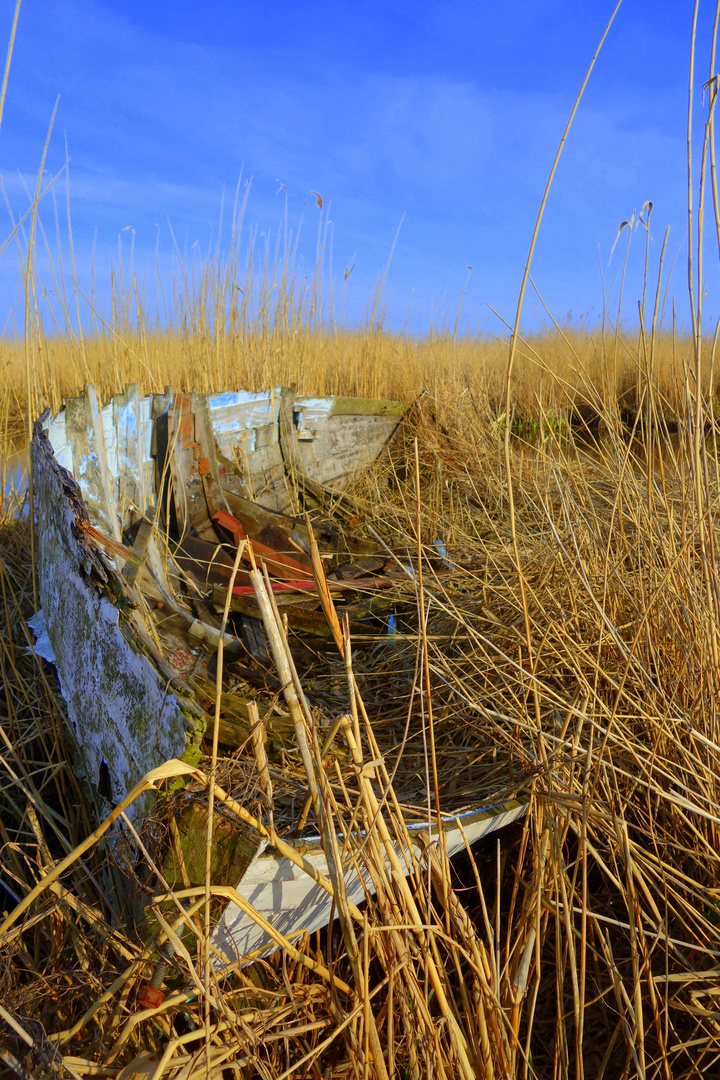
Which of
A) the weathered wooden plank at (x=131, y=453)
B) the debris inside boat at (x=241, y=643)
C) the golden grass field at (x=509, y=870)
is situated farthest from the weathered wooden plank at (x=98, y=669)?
the weathered wooden plank at (x=131, y=453)

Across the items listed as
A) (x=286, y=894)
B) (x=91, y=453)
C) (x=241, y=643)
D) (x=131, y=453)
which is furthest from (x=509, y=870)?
(x=131, y=453)

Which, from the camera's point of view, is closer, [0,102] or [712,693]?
[712,693]

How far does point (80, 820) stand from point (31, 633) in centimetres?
94

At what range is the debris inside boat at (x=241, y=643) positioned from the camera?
0.81m

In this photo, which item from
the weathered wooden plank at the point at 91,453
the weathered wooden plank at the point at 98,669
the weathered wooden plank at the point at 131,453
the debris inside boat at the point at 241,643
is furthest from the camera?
the weathered wooden plank at the point at 131,453

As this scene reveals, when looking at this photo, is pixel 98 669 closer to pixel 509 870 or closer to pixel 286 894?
pixel 286 894

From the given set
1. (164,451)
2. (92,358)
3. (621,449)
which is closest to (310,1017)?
(621,449)

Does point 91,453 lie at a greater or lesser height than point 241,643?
greater

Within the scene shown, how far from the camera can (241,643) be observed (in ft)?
5.85

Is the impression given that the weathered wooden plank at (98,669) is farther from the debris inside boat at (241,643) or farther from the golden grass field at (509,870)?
the golden grass field at (509,870)

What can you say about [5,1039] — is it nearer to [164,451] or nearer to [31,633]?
[31,633]

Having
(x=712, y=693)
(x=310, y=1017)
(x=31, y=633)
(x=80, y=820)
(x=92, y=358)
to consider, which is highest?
(x=92, y=358)

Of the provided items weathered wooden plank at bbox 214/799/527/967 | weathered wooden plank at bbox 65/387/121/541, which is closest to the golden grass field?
weathered wooden plank at bbox 214/799/527/967

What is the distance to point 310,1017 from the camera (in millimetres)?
898
